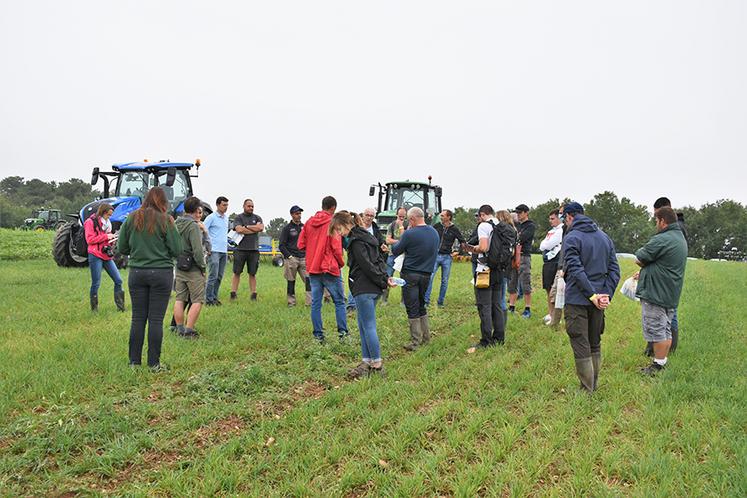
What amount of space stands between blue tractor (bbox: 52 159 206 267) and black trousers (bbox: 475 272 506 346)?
9.67 meters

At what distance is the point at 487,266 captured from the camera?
20.5 ft

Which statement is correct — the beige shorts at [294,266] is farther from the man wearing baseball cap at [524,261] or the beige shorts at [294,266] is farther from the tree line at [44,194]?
the tree line at [44,194]

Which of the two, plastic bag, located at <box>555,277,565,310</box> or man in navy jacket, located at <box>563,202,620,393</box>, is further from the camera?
plastic bag, located at <box>555,277,565,310</box>

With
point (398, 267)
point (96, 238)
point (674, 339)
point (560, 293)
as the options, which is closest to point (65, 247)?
point (96, 238)

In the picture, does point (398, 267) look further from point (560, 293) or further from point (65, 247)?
point (65, 247)

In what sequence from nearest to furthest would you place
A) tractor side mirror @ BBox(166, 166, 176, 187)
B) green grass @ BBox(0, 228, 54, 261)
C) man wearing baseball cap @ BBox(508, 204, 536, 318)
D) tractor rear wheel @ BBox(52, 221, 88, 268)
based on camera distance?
man wearing baseball cap @ BBox(508, 204, 536, 318)
tractor side mirror @ BBox(166, 166, 176, 187)
tractor rear wheel @ BBox(52, 221, 88, 268)
green grass @ BBox(0, 228, 54, 261)

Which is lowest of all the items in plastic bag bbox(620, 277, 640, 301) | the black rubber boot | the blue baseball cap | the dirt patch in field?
the dirt patch in field

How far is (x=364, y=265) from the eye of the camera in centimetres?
526

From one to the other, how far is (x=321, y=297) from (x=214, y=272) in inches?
118

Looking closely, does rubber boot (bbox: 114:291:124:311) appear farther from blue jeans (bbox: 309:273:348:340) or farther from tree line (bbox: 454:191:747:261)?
tree line (bbox: 454:191:747:261)

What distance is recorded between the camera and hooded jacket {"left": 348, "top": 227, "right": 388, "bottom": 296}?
524cm

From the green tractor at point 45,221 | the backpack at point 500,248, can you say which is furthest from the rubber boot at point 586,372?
the green tractor at point 45,221

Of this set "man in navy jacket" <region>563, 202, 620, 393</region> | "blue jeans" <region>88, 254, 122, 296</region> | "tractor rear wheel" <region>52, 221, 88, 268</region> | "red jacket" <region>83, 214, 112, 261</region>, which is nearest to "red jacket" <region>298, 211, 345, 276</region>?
"man in navy jacket" <region>563, 202, 620, 393</region>

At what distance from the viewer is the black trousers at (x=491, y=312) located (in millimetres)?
6309
